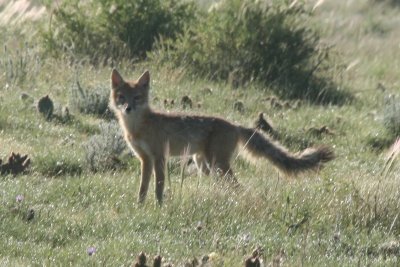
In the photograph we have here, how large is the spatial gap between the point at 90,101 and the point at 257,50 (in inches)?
176

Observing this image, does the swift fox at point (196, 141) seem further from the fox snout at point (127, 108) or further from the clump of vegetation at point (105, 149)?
the clump of vegetation at point (105, 149)

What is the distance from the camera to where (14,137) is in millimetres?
11250

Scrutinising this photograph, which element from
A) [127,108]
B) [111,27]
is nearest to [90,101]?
[127,108]

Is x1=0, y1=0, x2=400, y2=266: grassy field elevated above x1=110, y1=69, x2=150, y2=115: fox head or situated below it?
below

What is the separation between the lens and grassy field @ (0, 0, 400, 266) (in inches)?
297

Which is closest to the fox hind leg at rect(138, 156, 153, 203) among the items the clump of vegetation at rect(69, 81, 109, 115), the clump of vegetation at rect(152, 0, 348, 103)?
the clump of vegetation at rect(69, 81, 109, 115)

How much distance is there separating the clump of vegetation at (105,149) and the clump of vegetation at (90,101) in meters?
1.64

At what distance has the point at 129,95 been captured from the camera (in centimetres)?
1029

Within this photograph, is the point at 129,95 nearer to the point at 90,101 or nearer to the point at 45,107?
the point at 45,107

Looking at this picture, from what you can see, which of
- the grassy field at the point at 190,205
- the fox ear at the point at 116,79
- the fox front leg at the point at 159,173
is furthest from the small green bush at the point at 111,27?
the fox front leg at the point at 159,173

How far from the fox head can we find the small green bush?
5756 millimetres

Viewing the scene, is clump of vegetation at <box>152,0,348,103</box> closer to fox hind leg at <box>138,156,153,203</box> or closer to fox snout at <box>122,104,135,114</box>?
fox snout at <box>122,104,135,114</box>

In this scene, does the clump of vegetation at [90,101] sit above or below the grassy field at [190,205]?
below

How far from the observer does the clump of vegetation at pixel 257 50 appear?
16156 mm
